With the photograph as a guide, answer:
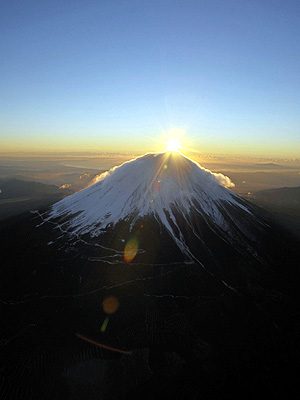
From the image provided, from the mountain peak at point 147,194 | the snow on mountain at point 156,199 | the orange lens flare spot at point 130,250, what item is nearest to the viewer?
the orange lens flare spot at point 130,250

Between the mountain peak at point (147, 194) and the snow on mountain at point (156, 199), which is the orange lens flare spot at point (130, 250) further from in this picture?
the mountain peak at point (147, 194)

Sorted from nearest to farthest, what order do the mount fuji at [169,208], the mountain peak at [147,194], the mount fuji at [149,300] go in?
the mount fuji at [149,300]
the mount fuji at [169,208]
the mountain peak at [147,194]

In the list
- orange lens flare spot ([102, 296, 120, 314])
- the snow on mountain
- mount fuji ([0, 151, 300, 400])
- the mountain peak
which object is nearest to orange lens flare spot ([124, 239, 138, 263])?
mount fuji ([0, 151, 300, 400])

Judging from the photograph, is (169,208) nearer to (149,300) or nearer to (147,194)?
(147,194)

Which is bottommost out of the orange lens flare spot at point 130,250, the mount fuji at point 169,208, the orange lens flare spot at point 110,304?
the orange lens flare spot at point 110,304

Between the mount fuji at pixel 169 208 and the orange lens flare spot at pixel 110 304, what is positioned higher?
the mount fuji at pixel 169 208

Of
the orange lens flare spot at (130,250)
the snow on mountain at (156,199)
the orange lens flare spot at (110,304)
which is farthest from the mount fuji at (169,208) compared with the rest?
the orange lens flare spot at (110,304)

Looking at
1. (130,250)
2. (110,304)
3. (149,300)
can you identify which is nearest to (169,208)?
(130,250)
